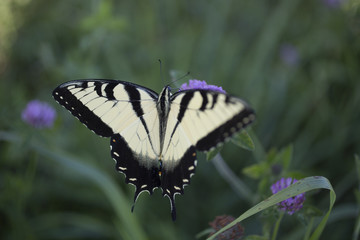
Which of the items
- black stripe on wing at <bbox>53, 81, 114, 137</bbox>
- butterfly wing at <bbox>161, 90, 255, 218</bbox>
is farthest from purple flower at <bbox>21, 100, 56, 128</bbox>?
butterfly wing at <bbox>161, 90, 255, 218</bbox>

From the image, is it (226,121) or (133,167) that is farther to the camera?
(133,167)

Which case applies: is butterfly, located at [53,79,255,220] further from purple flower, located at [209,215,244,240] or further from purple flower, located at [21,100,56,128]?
purple flower, located at [21,100,56,128]

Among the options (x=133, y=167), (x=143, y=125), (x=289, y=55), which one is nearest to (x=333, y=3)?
(x=289, y=55)

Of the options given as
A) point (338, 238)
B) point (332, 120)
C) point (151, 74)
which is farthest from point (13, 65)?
point (338, 238)

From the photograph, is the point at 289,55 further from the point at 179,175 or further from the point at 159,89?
the point at 179,175

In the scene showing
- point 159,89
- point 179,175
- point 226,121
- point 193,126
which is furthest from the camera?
point 159,89

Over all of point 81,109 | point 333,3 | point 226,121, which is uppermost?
point 333,3

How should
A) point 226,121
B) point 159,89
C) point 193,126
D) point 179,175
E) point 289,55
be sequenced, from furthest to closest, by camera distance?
1. point 289,55
2. point 159,89
3. point 179,175
4. point 193,126
5. point 226,121
